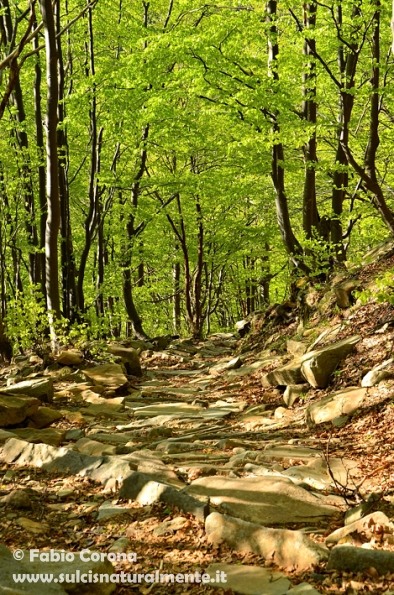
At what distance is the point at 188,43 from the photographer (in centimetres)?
1073

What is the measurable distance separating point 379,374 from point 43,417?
15.7ft

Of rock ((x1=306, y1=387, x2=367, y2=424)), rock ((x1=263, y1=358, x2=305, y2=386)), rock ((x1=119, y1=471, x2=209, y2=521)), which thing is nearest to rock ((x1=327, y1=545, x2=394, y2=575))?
rock ((x1=119, y1=471, x2=209, y2=521))

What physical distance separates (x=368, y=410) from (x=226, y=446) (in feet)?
6.13

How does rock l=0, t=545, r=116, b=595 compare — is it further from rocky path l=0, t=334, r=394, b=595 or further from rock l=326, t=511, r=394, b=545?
rock l=326, t=511, r=394, b=545

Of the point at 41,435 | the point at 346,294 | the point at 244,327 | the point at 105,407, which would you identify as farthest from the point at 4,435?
the point at 244,327

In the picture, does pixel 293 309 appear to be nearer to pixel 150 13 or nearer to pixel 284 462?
pixel 284 462

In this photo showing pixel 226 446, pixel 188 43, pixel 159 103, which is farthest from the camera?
pixel 159 103

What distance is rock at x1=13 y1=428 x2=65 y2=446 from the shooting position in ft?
22.3

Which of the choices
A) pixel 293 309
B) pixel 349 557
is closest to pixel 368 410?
pixel 349 557

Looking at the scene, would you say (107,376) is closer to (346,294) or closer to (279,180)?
(346,294)

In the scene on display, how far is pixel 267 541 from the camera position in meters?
3.48

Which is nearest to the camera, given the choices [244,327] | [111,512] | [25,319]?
[111,512]

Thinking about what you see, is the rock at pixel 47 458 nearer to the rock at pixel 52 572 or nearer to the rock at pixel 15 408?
the rock at pixel 15 408

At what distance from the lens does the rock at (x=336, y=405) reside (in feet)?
22.9
